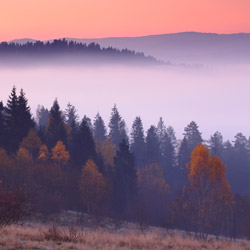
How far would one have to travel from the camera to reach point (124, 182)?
5875 centimetres

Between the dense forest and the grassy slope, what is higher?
the dense forest

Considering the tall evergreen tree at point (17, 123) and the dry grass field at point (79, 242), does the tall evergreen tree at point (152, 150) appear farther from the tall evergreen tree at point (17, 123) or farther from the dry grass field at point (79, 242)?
the dry grass field at point (79, 242)

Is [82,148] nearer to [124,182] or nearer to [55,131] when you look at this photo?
[55,131]

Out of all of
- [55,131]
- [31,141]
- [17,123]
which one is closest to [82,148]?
[55,131]

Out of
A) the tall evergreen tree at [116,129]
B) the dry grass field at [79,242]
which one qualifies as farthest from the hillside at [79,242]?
the tall evergreen tree at [116,129]

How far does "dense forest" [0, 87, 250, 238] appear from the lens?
3972cm

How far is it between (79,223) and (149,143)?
4548cm

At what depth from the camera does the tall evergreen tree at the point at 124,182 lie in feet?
187

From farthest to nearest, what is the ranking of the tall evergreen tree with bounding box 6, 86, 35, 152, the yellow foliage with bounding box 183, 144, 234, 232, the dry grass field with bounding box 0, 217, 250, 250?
the tall evergreen tree with bounding box 6, 86, 35, 152
the yellow foliage with bounding box 183, 144, 234, 232
the dry grass field with bounding box 0, 217, 250, 250

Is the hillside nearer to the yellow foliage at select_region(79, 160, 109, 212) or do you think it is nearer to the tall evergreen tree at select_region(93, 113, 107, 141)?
the yellow foliage at select_region(79, 160, 109, 212)

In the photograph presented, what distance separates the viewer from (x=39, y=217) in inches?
1576

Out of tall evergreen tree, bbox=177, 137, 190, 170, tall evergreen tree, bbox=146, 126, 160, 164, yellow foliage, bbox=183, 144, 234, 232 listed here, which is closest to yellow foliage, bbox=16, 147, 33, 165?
yellow foliage, bbox=183, 144, 234, 232

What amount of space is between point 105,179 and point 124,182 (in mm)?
8572

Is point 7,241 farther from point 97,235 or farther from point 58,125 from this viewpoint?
point 58,125
